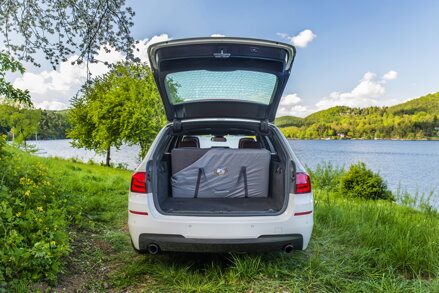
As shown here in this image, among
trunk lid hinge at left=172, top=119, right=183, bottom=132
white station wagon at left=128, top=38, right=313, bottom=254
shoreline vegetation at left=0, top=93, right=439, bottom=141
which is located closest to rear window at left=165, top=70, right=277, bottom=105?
white station wagon at left=128, top=38, right=313, bottom=254

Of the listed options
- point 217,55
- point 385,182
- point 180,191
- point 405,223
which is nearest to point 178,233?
point 180,191

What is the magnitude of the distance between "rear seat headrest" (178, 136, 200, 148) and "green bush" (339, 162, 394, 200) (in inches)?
270

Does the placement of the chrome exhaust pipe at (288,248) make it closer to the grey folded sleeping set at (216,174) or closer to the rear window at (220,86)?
the grey folded sleeping set at (216,174)

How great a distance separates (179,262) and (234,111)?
165 centimetres

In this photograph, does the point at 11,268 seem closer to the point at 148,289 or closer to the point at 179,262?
the point at 148,289

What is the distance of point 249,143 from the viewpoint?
392 cm

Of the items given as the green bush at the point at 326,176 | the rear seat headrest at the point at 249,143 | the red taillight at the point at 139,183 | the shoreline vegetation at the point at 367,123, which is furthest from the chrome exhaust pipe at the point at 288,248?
the shoreline vegetation at the point at 367,123

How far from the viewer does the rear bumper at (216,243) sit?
2217mm

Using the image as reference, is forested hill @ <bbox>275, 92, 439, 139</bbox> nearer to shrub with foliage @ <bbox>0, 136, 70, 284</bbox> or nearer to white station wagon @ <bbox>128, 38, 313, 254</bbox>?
white station wagon @ <bbox>128, 38, 313, 254</bbox>

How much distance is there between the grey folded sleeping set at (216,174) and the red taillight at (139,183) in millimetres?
917

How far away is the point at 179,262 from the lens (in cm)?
280

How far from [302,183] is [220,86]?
132 cm

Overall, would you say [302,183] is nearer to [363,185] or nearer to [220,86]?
[220,86]

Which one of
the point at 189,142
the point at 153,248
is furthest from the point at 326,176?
the point at 153,248
